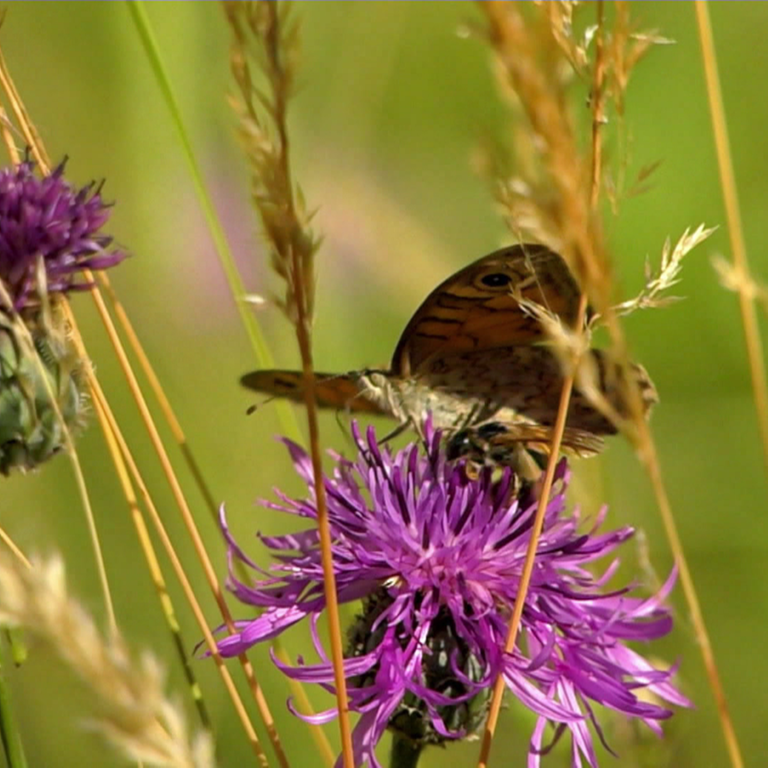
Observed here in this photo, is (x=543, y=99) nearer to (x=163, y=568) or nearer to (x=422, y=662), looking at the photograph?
(x=422, y=662)

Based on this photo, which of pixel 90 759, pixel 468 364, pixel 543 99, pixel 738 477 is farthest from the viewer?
pixel 738 477

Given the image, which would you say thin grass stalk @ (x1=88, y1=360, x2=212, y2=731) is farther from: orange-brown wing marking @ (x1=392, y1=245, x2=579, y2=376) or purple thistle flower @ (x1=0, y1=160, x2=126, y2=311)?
orange-brown wing marking @ (x1=392, y1=245, x2=579, y2=376)

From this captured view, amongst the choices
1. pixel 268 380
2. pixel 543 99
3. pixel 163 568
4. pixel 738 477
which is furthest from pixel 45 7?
pixel 543 99

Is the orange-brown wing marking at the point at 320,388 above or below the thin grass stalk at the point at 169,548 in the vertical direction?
above

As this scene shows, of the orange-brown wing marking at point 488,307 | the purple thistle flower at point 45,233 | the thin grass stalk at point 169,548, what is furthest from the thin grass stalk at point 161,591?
the orange-brown wing marking at point 488,307

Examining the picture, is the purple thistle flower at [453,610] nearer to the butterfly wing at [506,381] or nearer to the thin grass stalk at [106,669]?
the butterfly wing at [506,381]

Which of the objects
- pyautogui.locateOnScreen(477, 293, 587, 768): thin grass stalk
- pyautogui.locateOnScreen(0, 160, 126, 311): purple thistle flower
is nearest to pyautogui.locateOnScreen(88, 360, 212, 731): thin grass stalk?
pyautogui.locateOnScreen(0, 160, 126, 311): purple thistle flower

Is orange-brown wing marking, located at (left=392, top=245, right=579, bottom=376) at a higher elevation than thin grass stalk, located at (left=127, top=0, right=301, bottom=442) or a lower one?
lower
